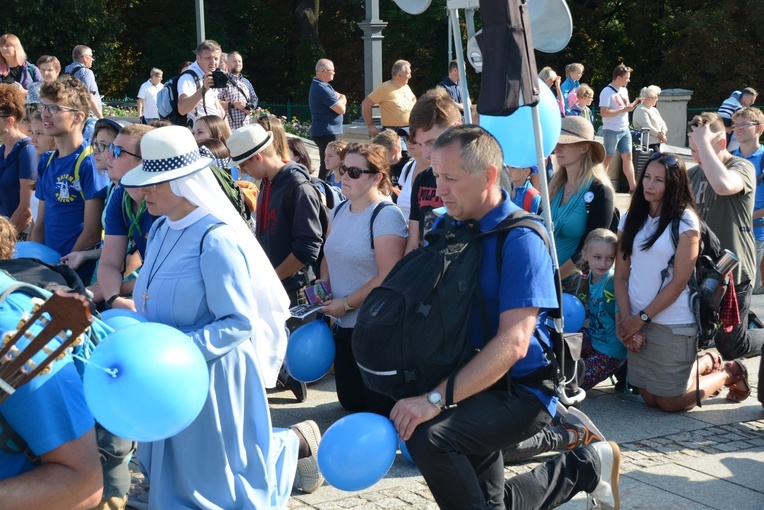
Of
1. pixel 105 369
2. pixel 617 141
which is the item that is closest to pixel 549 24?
pixel 105 369

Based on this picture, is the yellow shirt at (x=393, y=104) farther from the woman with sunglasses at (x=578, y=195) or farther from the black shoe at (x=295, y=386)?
the black shoe at (x=295, y=386)

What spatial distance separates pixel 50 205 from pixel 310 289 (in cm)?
199

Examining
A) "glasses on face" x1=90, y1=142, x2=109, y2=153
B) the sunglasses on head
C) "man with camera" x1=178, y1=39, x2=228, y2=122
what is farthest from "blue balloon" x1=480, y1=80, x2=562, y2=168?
"man with camera" x1=178, y1=39, x2=228, y2=122

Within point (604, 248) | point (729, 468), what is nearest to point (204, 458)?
point (729, 468)

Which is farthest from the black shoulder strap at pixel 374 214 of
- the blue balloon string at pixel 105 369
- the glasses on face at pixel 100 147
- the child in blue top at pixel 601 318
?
the blue balloon string at pixel 105 369

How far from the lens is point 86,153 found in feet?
21.0

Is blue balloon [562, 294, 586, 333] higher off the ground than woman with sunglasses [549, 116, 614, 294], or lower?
lower

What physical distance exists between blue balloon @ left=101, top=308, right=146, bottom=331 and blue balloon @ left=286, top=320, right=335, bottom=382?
Answer: 6.45ft

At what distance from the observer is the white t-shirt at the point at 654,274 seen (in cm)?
586

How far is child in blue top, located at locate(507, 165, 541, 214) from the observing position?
242 inches

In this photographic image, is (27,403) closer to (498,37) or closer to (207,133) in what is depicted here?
(498,37)

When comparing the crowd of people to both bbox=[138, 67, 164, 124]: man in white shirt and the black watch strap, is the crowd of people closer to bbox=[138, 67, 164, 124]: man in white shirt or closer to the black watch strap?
the black watch strap

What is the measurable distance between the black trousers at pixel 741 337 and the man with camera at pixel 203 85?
20.1 ft

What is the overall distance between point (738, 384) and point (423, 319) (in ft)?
12.2
